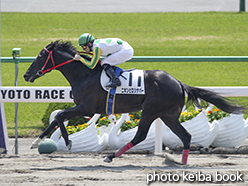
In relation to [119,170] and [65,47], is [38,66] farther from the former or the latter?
[119,170]

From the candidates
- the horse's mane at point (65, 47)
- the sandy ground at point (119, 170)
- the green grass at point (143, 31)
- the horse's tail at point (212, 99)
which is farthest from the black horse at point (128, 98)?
the green grass at point (143, 31)

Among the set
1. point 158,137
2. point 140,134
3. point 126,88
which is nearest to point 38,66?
point 126,88

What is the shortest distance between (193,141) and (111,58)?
2059mm

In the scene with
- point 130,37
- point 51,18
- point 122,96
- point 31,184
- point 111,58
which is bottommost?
point 31,184

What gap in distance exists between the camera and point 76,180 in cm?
489

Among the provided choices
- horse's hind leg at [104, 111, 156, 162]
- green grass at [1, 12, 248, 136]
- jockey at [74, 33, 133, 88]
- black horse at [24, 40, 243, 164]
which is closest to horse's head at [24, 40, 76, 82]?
black horse at [24, 40, 243, 164]

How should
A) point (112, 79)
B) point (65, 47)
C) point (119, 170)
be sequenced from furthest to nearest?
point (65, 47) → point (112, 79) → point (119, 170)

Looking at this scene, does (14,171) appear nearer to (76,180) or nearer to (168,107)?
(76,180)

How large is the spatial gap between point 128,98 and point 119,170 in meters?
0.98

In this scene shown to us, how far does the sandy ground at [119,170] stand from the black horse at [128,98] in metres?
0.29

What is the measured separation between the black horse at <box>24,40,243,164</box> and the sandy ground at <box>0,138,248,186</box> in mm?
286

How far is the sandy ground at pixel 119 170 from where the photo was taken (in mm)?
4840

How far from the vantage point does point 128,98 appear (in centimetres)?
585
